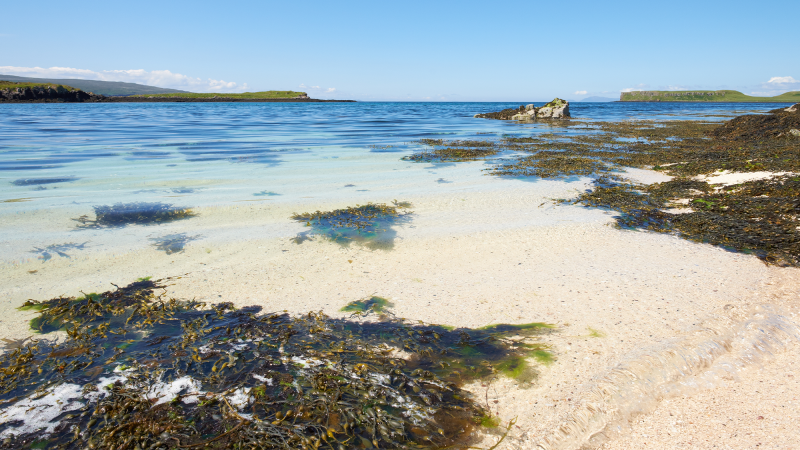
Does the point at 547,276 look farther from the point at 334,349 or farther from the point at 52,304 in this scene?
the point at 52,304

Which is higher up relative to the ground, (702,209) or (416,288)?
(702,209)

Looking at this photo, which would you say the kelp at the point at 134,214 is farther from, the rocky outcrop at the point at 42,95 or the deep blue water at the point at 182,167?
the rocky outcrop at the point at 42,95

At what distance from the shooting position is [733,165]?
984cm

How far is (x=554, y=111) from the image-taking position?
35.7 metres

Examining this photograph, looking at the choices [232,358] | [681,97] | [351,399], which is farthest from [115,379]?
[681,97]

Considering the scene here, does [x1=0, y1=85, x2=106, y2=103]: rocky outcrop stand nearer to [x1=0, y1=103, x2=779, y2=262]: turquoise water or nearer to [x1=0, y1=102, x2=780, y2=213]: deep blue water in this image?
[x1=0, y1=102, x2=780, y2=213]: deep blue water

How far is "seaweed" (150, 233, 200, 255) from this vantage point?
19.3ft

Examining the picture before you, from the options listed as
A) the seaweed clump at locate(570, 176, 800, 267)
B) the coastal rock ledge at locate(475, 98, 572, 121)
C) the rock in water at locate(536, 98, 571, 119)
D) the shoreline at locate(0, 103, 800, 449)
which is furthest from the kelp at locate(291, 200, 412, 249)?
the rock in water at locate(536, 98, 571, 119)

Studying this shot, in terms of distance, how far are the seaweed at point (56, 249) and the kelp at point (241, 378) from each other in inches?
70.0

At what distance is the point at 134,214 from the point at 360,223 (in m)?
4.60

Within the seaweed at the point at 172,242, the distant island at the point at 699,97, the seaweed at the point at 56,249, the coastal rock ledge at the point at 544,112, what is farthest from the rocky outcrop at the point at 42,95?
the distant island at the point at 699,97

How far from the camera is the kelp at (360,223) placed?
20.6ft

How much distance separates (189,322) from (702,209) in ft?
29.0

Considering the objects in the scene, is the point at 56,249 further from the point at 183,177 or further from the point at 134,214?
the point at 183,177
